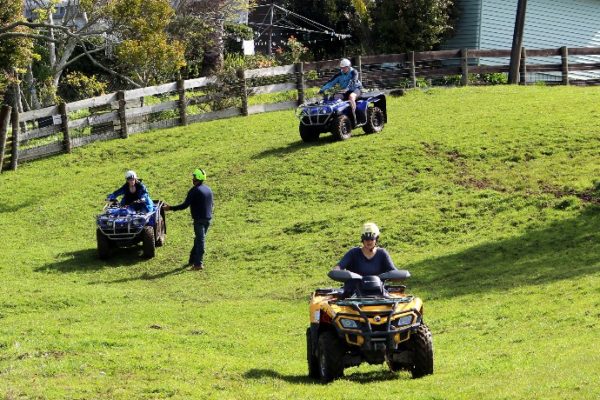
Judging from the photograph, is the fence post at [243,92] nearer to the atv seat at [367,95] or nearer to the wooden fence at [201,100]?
the wooden fence at [201,100]

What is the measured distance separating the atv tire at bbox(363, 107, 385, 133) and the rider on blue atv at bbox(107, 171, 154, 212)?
390 inches

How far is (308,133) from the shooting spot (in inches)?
1319

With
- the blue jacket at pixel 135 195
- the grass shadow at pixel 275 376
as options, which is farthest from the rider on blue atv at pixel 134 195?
the grass shadow at pixel 275 376

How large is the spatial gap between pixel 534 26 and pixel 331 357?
4188cm

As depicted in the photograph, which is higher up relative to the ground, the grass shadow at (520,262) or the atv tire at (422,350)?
the atv tire at (422,350)

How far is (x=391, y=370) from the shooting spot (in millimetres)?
14172

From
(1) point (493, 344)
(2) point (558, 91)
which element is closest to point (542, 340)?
(1) point (493, 344)

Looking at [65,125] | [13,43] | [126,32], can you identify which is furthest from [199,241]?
[126,32]

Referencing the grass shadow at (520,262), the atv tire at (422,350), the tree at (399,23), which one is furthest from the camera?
the tree at (399,23)

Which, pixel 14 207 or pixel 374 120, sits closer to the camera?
pixel 14 207

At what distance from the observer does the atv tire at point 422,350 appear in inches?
528

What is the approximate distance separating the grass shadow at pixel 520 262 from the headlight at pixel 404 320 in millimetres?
6685

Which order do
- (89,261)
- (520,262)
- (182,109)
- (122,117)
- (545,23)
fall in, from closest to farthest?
(520,262) → (89,261) → (122,117) → (182,109) → (545,23)

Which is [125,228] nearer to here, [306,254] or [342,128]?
[306,254]
